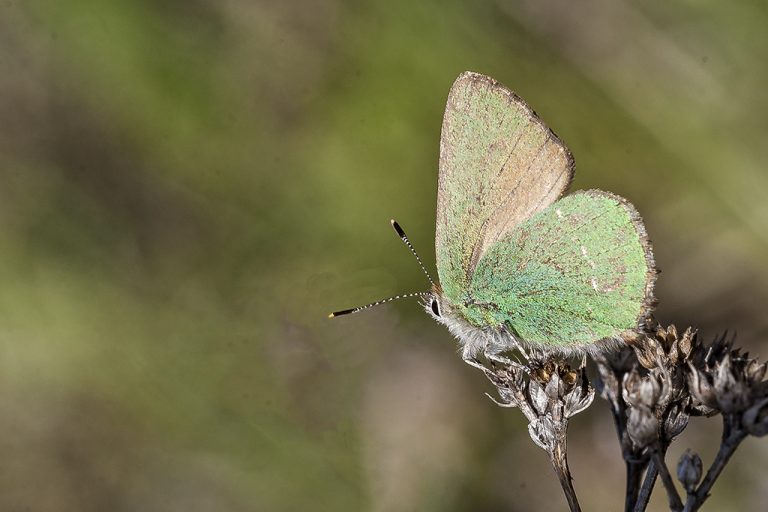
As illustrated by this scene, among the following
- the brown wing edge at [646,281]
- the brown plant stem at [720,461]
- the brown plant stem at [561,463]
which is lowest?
the brown plant stem at [720,461]

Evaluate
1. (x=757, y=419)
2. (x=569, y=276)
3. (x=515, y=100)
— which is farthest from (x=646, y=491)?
(x=515, y=100)

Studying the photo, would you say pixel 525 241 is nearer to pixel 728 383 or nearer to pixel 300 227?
pixel 728 383

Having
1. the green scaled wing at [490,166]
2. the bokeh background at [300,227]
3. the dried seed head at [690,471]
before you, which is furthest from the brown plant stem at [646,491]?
the bokeh background at [300,227]

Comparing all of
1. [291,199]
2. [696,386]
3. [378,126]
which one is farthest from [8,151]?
[696,386]

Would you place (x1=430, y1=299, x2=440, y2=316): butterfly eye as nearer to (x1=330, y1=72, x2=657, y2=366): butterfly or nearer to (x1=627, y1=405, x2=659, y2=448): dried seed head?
(x1=330, y1=72, x2=657, y2=366): butterfly

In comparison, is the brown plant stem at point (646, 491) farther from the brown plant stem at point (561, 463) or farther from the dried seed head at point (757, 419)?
the dried seed head at point (757, 419)

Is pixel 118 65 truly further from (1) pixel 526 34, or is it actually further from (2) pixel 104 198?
(1) pixel 526 34
